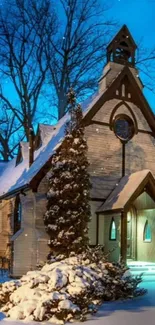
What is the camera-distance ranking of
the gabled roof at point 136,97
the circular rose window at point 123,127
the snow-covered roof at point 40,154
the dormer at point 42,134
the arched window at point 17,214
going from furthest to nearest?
the dormer at point 42,134, the arched window at point 17,214, the circular rose window at point 123,127, the gabled roof at point 136,97, the snow-covered roof at point 40,154

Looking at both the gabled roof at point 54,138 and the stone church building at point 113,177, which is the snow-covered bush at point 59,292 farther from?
Answer: the gabled roof at point 54,138

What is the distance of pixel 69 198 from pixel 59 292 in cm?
728

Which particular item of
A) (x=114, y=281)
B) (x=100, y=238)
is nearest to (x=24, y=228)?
(x=100, y=238)

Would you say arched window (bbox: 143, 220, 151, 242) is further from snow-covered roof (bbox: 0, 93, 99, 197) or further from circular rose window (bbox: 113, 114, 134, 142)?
snow-covered roof (bbox: 0, 93, 99, 197)

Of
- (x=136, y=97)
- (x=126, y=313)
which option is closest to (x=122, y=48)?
(x=136, y=97)

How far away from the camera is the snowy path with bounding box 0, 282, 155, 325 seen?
9.40 m

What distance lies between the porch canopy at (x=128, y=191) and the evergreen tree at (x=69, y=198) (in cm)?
200

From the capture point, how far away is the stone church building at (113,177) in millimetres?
19125

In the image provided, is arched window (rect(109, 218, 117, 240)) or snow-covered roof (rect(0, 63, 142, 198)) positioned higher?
snow-covered roof (rect(0, 63, 142, 198))

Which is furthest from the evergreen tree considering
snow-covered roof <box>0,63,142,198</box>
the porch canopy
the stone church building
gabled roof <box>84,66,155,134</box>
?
gabled roof <box>84,66,155,134</box>

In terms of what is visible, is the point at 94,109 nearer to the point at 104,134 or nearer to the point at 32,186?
the point at 104,134

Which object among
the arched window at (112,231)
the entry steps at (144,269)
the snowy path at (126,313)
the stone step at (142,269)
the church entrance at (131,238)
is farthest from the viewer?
the church entrance at (131,238)

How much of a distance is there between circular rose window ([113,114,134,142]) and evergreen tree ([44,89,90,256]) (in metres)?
4.00

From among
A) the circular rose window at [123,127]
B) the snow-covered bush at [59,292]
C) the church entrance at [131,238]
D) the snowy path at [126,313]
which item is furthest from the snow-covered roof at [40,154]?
the snowy path at [126,313]
